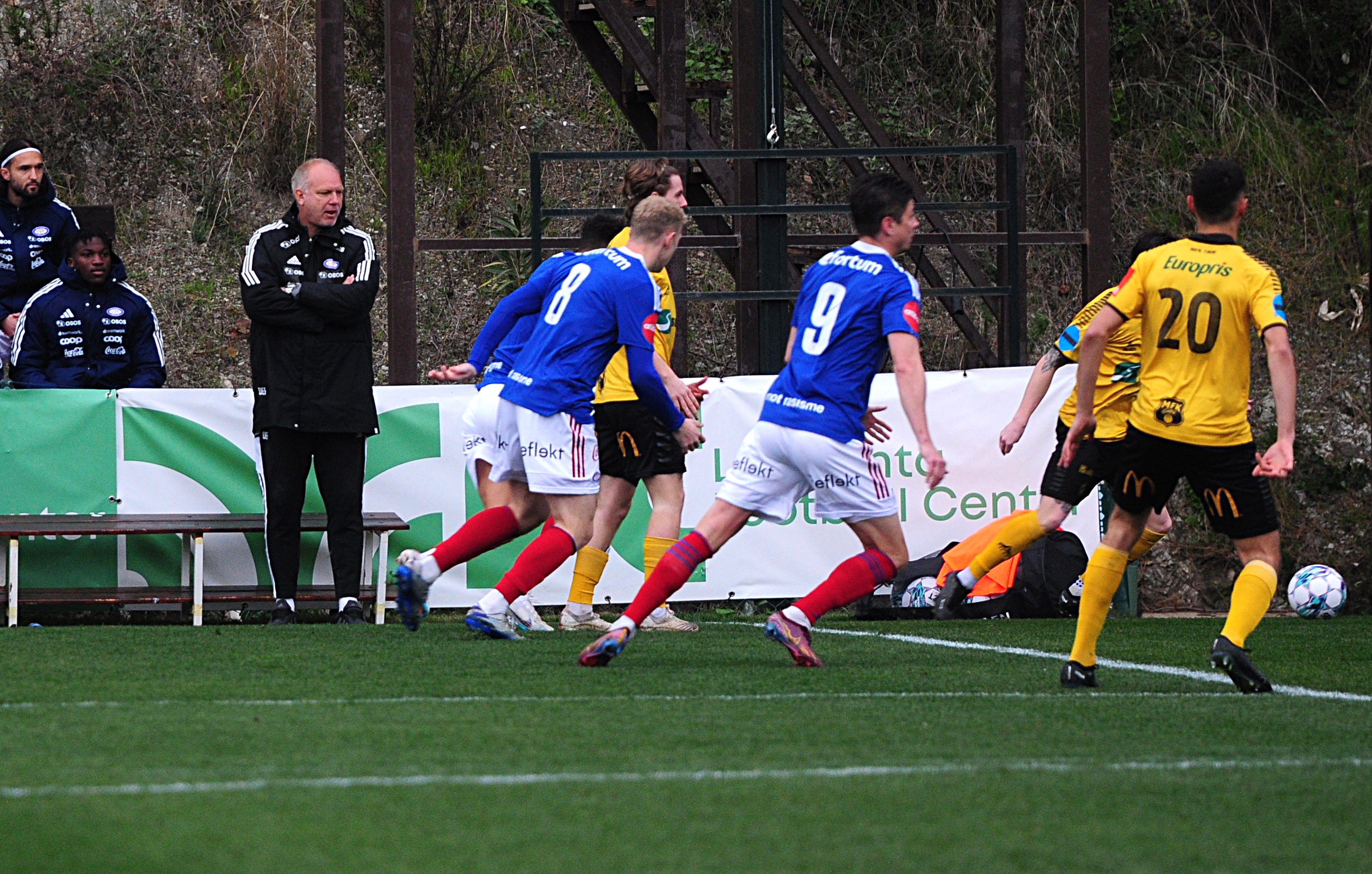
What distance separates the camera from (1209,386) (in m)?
6.16

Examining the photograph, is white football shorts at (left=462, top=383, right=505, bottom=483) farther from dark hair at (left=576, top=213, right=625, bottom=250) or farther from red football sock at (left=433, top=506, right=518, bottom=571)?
dark hair at (left=576, top=213, right=625, bottom=250)

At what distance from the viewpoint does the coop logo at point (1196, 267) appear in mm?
6184

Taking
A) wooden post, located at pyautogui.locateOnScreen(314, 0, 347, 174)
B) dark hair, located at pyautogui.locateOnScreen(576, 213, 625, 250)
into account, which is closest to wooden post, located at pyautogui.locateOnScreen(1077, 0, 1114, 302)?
dark hair, located at pyautogui.locateOnScreen(576, 213, 625, 250)

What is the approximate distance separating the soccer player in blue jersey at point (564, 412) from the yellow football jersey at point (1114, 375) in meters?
2.51

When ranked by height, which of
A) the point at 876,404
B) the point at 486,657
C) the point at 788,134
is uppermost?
the point at 788,134

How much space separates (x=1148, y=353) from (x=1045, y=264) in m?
13.2

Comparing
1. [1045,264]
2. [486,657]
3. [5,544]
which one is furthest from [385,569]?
[1045,264]

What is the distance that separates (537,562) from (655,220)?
1534 millimetres

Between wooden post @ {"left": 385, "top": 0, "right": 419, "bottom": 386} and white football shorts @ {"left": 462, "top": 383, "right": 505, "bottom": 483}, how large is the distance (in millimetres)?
2851

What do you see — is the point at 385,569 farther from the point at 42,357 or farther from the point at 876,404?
the point at 876,404

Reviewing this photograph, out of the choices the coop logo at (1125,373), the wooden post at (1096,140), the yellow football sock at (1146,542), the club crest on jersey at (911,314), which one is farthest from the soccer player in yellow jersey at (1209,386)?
the wooden post at (1096,140)

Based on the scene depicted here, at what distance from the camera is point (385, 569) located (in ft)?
32.4

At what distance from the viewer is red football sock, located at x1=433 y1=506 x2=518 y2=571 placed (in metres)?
7.86

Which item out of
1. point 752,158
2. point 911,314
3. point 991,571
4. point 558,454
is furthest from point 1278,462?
point 752,158
